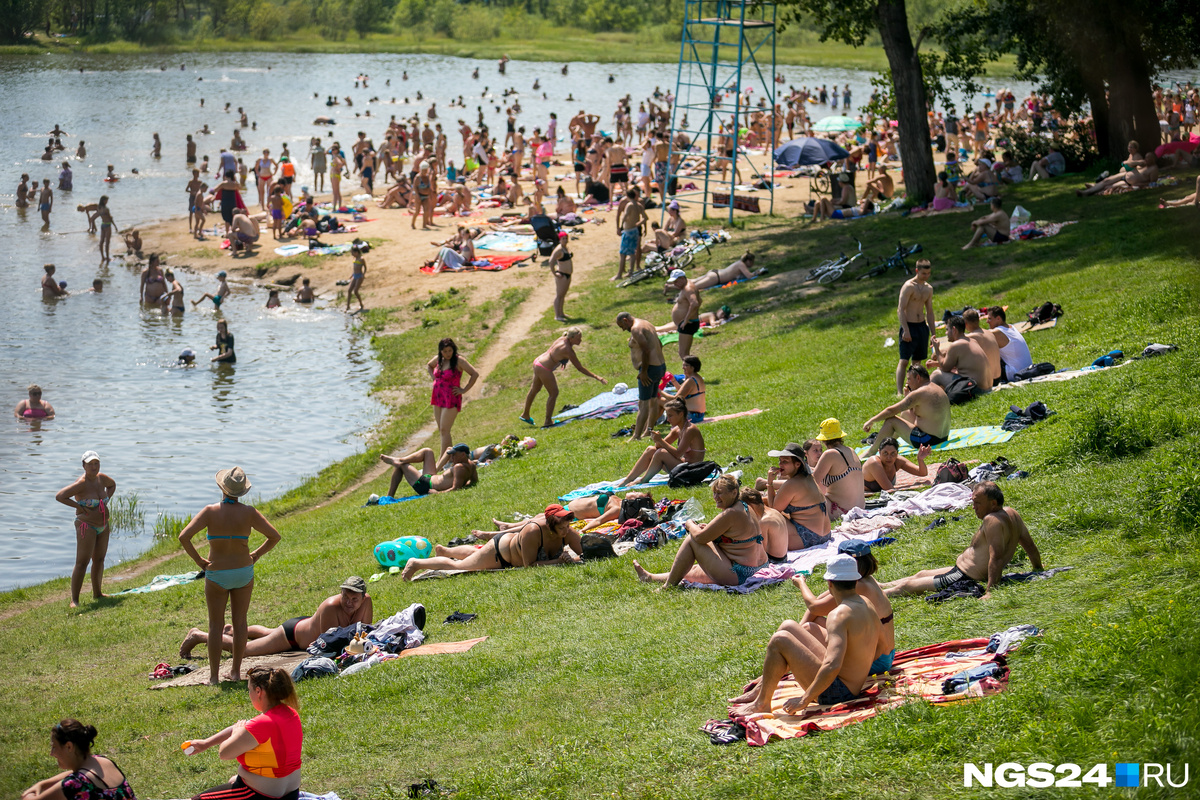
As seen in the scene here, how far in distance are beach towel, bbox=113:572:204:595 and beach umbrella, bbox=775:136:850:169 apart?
23285mm

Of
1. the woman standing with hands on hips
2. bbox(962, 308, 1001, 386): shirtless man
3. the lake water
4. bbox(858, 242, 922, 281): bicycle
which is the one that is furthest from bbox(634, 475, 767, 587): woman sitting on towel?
bbox(858, 242, 922, 281): bicycle

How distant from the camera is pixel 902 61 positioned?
26.8 meters

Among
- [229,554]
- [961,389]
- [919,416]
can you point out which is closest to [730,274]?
[961,389]

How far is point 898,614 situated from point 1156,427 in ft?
12.2

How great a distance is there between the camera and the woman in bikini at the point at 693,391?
1553 cm

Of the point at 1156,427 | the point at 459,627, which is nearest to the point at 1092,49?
the point at 1156,427

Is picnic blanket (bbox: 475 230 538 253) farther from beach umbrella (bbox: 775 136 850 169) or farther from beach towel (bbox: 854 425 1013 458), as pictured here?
beach towel (bbox: 854 425 1013 458)

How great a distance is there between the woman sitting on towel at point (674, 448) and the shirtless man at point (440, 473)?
3.08m

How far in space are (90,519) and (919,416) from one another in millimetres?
9877

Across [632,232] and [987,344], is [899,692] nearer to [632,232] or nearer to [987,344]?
[987,344]

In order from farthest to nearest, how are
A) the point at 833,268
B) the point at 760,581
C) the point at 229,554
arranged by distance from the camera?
the point at 833,268 → the point at 760,581 → the point at 229,554

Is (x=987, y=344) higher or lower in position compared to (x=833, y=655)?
higher

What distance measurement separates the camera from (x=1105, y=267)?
60.4 feet

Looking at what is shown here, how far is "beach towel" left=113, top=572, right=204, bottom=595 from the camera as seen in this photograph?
1355 cm
